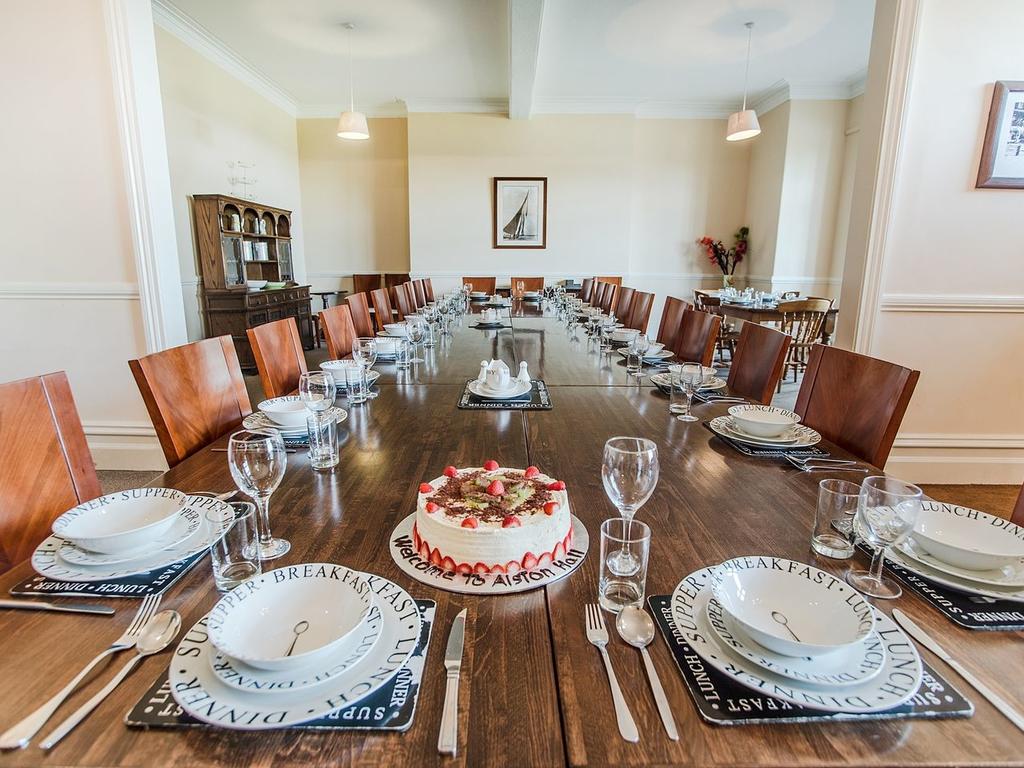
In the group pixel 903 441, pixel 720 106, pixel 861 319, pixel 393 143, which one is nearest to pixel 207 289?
pixel 393 143

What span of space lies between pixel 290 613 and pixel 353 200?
685 cm

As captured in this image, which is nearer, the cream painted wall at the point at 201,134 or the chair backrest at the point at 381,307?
the chair backrest at the point at 381,307

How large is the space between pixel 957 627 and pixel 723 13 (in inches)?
178

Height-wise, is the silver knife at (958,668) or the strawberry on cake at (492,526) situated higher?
the strawberry on cake at (492,526)

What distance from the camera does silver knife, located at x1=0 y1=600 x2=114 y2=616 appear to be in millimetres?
650

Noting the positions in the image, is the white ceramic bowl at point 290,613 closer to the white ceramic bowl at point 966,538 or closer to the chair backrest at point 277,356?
the white ceramic bowl at point 966,538

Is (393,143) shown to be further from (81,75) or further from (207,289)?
(81,75)

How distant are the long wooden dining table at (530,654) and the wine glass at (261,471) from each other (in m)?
0.03

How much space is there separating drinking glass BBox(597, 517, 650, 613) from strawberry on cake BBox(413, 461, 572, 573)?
71mm

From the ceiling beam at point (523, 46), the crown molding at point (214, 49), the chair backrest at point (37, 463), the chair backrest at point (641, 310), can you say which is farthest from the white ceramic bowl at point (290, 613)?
the crown molding at point (214, 49)

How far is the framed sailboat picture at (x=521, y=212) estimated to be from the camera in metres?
6.38

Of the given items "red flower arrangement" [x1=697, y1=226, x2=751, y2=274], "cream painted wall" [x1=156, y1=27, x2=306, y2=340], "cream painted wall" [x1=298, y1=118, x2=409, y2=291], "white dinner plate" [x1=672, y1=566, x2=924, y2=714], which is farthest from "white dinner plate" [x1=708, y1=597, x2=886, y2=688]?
"cream painted wall" [x1=298, y1=118, x2=409, y2=291]

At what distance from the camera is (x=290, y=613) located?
2.03ft

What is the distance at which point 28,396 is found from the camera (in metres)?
1.00
